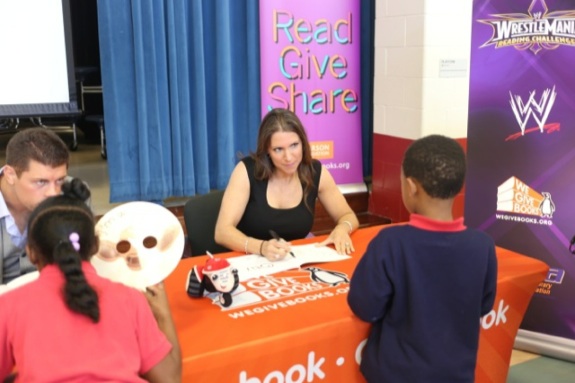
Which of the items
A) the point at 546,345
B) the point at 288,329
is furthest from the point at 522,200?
the point at 288,329

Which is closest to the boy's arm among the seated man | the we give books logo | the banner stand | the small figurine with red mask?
the small figurine with red mask

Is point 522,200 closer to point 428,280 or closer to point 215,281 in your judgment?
point 428,280

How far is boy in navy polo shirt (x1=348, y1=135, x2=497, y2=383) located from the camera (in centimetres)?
141

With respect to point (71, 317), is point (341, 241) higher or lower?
lower

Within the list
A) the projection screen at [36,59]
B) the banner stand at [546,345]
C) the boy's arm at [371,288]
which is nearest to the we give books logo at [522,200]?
the banner stand at [546,345]

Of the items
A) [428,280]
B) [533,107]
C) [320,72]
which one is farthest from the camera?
[320,72]

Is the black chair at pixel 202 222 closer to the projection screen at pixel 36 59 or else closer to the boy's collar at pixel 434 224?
the boy's collar at pixel 434 224

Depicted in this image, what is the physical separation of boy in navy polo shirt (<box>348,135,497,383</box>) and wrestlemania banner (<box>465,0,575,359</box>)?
1190 mm

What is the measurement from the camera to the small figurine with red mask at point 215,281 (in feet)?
5.16

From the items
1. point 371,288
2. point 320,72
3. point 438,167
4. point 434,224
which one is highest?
point 320,72

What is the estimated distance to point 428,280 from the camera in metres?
1.41

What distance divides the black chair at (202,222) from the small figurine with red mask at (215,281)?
681mm

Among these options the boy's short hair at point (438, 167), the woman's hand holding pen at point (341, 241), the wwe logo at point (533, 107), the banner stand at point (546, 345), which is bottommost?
the banner stand at point (546, 345)

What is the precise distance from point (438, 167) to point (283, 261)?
66 cm
